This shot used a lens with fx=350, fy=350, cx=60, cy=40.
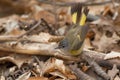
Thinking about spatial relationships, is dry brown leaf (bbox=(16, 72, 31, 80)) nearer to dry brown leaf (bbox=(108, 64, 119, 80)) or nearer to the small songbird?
the small songbird

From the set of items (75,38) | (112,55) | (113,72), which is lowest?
(113,72)

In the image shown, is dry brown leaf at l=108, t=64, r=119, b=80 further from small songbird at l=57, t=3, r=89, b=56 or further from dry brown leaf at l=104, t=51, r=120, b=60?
small songbird at l=57, t=3, r=89, b=56

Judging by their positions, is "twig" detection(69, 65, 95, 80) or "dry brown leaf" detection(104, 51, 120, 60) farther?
"dry brown leaf" detection(104, 51, 120, 60)

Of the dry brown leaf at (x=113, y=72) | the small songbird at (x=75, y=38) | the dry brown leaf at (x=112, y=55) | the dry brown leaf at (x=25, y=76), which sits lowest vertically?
the dry brown leaf at (x=113, y=72)

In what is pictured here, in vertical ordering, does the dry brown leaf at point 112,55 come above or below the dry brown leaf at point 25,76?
above

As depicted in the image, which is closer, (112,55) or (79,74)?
(79,74)

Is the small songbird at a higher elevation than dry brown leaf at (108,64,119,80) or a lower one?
higher

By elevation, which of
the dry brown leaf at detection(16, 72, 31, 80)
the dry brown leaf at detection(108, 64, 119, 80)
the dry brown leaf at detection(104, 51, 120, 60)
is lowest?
the dry brown leaf at detection(108, 64, 119, 80)

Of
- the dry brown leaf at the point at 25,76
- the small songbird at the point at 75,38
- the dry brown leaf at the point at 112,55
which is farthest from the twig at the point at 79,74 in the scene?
the dry brown leaf at the point at 25,76

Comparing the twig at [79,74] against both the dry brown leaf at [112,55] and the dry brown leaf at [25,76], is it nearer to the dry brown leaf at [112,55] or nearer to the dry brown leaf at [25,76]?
the dry brown leaf at [112,55]

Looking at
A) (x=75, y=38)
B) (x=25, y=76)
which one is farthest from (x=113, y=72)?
(x=25, y=76)

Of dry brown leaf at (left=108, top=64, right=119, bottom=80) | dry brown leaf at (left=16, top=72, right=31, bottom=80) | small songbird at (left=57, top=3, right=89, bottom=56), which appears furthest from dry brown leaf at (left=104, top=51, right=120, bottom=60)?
dry brown leaf at (left=16, top=72, right=31, bottom=80)

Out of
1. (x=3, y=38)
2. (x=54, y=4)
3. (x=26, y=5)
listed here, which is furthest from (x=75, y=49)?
(x=26, y=5)

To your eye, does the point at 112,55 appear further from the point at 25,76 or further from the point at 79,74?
the point at 25,76
